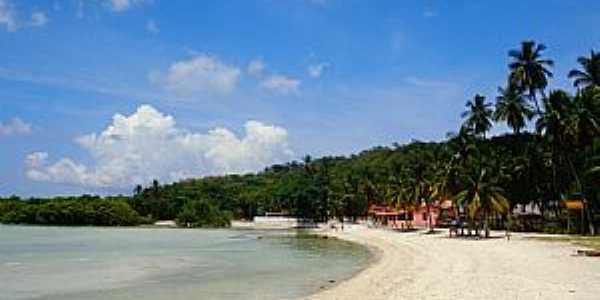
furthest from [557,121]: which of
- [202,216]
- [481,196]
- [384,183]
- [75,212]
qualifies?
[75,212]

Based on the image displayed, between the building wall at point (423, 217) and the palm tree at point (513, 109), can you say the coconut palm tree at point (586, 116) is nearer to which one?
the palm tree at point (513, 109)

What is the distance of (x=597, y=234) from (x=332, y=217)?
83.0 meters

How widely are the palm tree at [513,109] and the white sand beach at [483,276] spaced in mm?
34811

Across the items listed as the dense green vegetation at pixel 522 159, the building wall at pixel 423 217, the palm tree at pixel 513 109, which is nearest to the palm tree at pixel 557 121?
the dense green vegetation at pixel 522 159

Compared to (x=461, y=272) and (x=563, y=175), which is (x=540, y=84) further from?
(x=461, y=272)

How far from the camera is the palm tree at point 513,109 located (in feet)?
254

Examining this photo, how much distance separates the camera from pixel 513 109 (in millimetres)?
77438

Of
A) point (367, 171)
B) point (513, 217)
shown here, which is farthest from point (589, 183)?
point (367, 171)

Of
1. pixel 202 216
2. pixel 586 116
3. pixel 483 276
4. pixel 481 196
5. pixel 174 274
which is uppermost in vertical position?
pixel 586 116

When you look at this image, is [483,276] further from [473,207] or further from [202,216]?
[202,216]

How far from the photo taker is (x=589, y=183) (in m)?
61.2

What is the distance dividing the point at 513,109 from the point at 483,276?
52.8 metres

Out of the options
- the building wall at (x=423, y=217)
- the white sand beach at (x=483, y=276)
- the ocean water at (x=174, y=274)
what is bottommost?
the ocean water at (x=174, y=274)

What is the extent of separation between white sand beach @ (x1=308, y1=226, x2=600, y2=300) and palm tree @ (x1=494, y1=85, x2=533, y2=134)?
34811 millimetres
